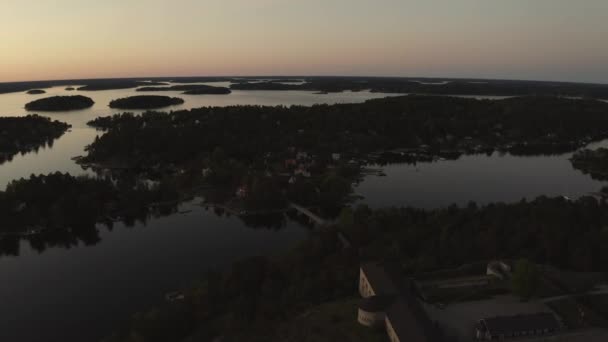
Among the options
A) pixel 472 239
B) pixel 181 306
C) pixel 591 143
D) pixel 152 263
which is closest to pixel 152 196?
pixel 152 263

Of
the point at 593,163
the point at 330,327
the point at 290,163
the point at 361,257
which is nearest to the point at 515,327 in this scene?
the point at 330,327

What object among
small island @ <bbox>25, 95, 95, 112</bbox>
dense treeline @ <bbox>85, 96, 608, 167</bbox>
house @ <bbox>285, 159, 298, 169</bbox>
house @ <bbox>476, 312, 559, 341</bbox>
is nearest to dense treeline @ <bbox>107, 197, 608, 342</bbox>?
house @ <bbox>476, 312, 559, 341</bbox>

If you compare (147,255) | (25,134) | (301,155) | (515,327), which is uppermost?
(25,134)

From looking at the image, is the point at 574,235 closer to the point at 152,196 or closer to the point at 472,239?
the point at 472,239

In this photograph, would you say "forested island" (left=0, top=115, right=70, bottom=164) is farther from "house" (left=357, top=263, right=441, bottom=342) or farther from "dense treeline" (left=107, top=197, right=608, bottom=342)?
"house" (left=357, top=263, right=441, bottom=342)

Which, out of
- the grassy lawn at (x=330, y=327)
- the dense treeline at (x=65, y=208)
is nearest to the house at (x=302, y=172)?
the dense treeline at (x=65, y=208)

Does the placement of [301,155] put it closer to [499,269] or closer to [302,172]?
[302,172]
